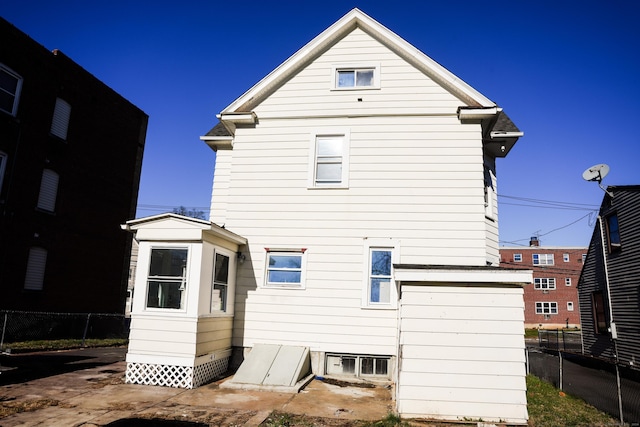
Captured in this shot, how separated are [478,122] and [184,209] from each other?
53423 millimetres

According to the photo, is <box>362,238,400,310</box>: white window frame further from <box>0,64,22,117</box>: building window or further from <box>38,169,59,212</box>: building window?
<box>0,64,22,117</box>: building window

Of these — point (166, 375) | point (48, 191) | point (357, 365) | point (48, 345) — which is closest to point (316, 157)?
point (357, 365)

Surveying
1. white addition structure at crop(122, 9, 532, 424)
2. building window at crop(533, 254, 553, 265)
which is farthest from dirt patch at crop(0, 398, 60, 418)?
building window at crop(533, 254, 553, 265)

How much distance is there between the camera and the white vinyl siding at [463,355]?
7.15 meters

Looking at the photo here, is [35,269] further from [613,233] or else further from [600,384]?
[613,233]

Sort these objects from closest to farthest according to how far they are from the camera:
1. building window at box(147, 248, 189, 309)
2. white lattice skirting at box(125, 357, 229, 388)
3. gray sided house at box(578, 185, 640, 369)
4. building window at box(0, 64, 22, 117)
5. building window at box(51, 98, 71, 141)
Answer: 1. white lattice skirting at box(125, 357, 229, 388)
2. building window at box(147, 248, 189, 309)
3. gray sided house at box(578, 185, 640, 369)
4. building window at box(0, 64, 22, 117)
5. building window at box(51, 98, 71, 141)

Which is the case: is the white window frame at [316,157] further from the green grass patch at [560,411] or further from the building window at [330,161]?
the green grass patch at [560,411]

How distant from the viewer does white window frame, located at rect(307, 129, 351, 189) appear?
11664 mm

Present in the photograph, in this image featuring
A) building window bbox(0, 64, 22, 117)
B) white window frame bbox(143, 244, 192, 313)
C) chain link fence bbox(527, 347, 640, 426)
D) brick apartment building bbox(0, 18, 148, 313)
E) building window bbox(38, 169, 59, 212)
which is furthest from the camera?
building window bbox(38, 169, 59, 212)

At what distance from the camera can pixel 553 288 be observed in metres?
50.4

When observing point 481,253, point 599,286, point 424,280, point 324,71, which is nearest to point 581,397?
point 481,253

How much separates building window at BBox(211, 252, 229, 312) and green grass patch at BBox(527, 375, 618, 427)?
7135 mm

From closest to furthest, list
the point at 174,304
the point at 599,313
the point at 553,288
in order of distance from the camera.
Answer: the point at 174,304
the point at 599,313
the point at 553,288

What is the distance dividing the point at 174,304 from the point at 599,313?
19.6 metres
